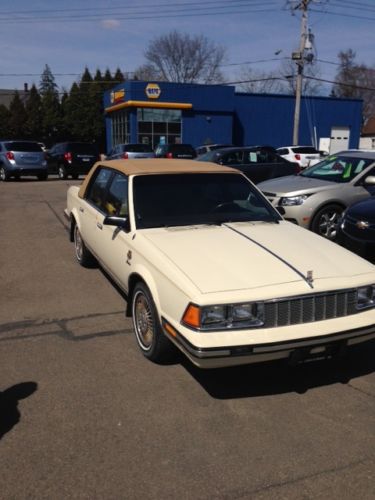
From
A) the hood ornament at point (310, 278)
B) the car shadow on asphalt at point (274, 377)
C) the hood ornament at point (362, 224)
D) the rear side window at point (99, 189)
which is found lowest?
the car shadow on asphalt at point (274, 377)

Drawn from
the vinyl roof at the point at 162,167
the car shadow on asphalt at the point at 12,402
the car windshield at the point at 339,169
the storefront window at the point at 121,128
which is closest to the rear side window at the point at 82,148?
the car windshield at the point at 339,169

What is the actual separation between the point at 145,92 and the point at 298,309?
112 feet

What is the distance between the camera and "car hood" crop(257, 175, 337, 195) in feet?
27.6

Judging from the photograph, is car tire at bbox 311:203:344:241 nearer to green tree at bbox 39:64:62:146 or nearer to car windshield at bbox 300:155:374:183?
car windshield at bbox 300:155:374:183

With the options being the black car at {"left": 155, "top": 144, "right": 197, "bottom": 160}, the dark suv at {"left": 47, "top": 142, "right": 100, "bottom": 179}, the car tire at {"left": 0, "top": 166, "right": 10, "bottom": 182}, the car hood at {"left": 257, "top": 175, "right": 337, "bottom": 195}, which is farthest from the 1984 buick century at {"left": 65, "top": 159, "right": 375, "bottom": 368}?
the black car at {"left": 155, "top": 144, "right": 197, "bottom": 160}

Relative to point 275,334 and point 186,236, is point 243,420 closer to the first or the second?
point 275,334

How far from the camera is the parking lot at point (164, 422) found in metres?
2.70

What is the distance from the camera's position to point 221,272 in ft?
11.7

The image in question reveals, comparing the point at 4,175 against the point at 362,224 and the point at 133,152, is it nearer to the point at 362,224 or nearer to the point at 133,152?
the point at 133,152

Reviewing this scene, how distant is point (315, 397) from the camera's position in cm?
362

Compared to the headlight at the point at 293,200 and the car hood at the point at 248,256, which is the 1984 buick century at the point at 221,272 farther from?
the headlight at the point at 293,200

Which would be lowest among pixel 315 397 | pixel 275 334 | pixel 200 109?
pixel 315 397

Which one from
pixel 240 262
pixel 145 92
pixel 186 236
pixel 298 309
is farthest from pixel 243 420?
pixel 145 92

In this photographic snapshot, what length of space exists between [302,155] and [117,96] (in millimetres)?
17771
